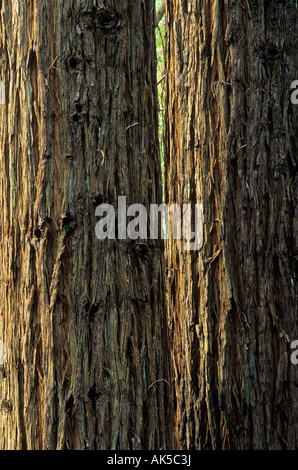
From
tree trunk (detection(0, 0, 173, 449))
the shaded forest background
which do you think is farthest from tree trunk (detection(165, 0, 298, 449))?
tree trunk (detection(0, 0, 173, 449))

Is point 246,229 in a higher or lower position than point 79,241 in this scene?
higher

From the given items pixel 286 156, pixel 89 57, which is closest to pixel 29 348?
pixel 89 57

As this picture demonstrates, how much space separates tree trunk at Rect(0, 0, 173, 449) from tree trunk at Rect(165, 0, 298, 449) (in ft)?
2.57

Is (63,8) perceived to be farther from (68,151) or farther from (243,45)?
(243,45)

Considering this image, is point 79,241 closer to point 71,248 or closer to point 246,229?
point 71,248

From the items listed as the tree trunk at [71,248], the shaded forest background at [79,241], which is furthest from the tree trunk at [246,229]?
the tree trunk at [71,248]

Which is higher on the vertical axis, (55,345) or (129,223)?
(129,223)

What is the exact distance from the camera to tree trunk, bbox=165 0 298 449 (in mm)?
3023

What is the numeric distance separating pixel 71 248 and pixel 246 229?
113 centimetres

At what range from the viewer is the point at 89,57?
7.48 feet

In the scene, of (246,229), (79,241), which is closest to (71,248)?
(79,241)

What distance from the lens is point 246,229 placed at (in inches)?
120

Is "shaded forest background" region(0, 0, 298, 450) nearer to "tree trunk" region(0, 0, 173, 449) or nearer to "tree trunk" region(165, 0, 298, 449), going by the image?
"tree trunk" region(0, 0, 173, 449)

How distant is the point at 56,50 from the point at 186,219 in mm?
1294
